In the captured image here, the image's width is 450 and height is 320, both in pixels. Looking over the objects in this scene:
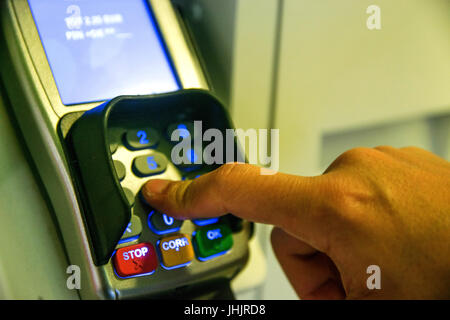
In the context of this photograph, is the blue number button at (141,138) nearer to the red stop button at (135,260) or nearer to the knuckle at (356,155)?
the red stop button at (135,260)

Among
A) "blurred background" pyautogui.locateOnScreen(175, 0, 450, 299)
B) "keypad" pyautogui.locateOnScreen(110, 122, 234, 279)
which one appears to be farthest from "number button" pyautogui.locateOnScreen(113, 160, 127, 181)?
"blurred background" pyautogui.locateOnScreen(175, 0, 450, 299)

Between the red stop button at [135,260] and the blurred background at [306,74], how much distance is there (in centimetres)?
6

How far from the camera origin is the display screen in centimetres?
43

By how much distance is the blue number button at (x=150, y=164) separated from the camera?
0.44m

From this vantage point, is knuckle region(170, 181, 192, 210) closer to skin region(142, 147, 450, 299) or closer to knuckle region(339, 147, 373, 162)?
skin region(142, 147, 450, 299)

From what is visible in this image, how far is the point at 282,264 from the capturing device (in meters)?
0.54

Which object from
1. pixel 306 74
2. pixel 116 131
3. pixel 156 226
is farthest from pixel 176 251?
pixel 306 74

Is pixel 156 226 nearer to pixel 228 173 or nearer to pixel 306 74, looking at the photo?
pixel 228 173

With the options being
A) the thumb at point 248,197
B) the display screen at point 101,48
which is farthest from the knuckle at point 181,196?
the display screen at point 101,48

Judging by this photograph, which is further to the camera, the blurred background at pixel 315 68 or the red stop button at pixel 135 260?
the blurred background at pixel 315 68

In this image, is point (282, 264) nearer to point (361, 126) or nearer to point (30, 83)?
point (361, 126)

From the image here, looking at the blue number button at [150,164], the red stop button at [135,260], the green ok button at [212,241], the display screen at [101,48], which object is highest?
the display screen at [101,48]

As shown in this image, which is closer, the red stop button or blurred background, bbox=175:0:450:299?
the red stop button

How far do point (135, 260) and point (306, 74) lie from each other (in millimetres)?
304
